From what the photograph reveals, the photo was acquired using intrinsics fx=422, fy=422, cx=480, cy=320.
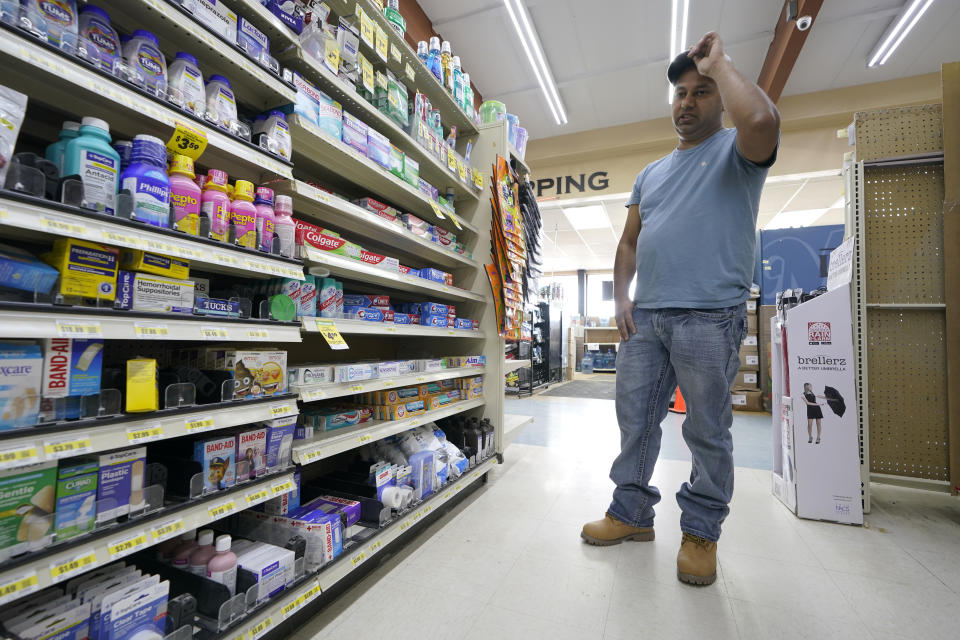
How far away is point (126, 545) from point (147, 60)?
1.07m

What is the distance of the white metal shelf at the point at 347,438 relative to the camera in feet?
4.43

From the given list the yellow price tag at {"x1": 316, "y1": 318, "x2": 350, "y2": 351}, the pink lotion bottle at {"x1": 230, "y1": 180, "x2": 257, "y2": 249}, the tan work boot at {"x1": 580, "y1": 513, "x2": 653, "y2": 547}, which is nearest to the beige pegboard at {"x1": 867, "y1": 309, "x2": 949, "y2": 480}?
the tan work boot at {"x1": 580, "y1": 513, "x2": 653, "y2": 547}

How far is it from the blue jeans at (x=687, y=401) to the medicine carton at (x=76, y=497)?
167cm

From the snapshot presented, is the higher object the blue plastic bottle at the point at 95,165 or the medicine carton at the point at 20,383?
the blue plastic bottle at the point at 95,165

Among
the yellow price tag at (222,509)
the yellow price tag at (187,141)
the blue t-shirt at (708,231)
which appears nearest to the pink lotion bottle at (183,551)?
the yellow price tag at (222,509)

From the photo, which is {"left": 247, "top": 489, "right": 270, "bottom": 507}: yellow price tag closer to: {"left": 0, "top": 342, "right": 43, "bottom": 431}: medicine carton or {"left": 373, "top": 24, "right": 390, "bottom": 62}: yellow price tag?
{"left": 0, "top": 342, "right": 43, "bottom": 431}: medicine carton

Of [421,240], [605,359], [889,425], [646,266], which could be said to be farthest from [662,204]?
[605,359]

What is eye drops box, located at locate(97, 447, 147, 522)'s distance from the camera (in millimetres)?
864

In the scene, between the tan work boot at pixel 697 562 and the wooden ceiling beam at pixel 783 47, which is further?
the wooden ceiling beam at pixel 783 47

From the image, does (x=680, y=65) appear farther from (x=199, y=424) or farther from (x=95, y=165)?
(x=199, y=424)

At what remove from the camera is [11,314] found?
2.35 ft

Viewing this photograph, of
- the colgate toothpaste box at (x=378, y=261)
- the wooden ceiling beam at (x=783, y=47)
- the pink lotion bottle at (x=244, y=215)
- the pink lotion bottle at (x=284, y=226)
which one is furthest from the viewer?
the wooden ceiling beam at (x=783, y=47)

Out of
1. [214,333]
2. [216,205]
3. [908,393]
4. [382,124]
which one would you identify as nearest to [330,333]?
[214,333]

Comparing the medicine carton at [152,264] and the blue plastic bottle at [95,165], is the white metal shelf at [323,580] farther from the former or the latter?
the blue plastic bottle at [95,165]
